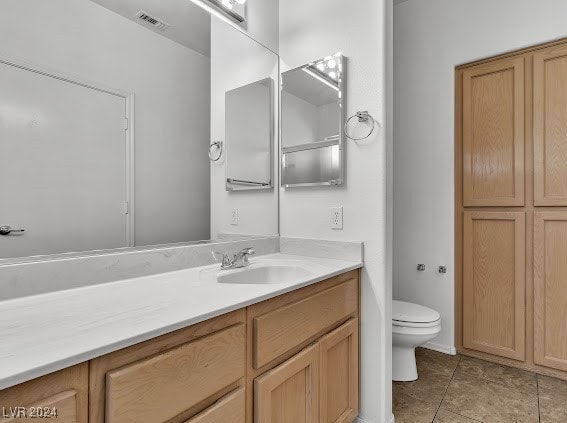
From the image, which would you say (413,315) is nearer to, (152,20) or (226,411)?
(226,411)

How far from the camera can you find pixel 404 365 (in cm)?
204

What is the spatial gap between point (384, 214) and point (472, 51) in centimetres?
162

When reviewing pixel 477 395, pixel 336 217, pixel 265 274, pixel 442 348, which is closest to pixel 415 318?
pixel 477 395

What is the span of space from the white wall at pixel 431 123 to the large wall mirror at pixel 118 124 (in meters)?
1.38

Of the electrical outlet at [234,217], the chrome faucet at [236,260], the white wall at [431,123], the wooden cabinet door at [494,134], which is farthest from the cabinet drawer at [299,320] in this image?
the wooden cabinet door at [494,134]

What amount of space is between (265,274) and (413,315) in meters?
1.02

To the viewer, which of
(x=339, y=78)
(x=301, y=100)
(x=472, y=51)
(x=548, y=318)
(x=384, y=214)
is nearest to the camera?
(x=384, y=214)

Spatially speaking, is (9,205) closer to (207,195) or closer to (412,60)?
(207,195)

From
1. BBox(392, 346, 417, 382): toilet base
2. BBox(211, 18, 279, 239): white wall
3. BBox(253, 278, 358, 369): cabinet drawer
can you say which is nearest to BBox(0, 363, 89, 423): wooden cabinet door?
BBox(253, 278, 358, 369): cabinet drawer

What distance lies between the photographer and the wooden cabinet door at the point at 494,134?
2.15 m

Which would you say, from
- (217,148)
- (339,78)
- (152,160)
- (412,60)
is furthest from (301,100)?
(412,60)

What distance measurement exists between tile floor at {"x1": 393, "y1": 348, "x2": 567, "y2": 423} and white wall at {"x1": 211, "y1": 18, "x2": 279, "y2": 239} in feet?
4.08

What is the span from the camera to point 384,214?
5.10ft

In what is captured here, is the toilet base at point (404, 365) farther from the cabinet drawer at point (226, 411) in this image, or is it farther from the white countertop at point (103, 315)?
the cabinet drawer at point (226, 411)
